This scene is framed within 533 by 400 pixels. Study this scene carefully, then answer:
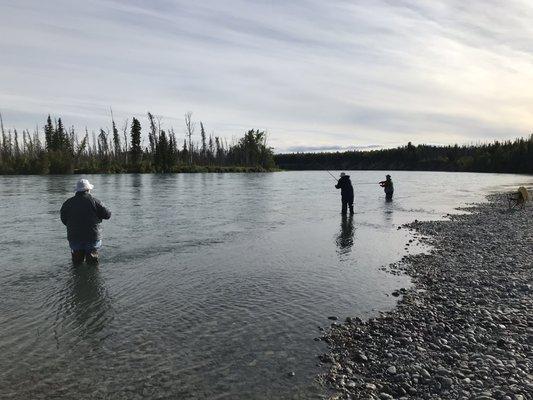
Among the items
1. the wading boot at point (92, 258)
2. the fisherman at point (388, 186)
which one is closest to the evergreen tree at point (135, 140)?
the fisherman at point (388, 186)

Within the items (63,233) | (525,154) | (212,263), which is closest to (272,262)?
(212,263)

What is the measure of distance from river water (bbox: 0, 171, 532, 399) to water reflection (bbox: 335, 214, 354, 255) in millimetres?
79

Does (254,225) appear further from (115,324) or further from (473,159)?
(473,159)

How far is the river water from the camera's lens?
6.15 meters

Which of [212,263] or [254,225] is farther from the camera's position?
[254,225]

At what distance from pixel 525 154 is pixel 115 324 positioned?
159 meters

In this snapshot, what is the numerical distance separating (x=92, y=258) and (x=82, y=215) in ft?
4.70

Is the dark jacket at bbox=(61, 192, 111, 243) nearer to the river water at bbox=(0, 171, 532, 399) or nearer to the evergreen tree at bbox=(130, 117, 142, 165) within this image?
the river water at bbox=(0, 171, 532, 399)

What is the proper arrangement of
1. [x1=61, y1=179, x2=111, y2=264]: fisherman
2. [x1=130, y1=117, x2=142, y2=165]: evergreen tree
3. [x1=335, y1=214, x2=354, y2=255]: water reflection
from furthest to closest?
1. [x1=130, y1=117, x2=142, y2=165]: evergreen tree
2. [x1=335, y1=214, x2=354, y2=255]: water reflection
3. [x1=61, y1=179, x2=111, y2=264]: fisherman

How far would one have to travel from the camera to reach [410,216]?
85.9 ft

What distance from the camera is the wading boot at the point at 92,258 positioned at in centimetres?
1171

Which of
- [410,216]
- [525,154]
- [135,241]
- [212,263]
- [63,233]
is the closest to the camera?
[212,263]

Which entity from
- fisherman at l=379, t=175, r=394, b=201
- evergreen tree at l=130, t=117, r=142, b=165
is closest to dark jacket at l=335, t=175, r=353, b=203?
fisherman at l=379, t=175, r=394, b=201

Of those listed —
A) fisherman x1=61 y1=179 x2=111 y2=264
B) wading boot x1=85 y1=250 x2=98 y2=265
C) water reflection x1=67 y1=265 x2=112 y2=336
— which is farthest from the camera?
wading boot x1=85 y1=250 x2=98 y2=265
